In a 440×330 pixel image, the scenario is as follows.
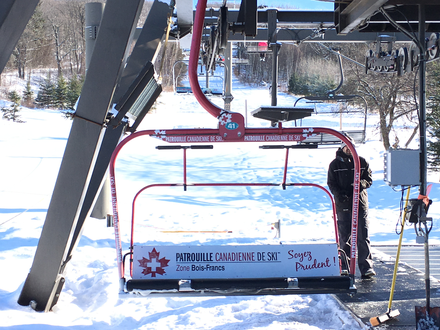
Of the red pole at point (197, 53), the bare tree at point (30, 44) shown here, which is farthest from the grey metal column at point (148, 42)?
the bare tree at point (30, 44)

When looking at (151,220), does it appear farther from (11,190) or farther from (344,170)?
(344,170)

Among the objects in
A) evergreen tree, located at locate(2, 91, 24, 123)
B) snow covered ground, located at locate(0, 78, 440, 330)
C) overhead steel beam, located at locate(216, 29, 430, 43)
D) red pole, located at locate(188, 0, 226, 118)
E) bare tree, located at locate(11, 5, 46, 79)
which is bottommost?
snow covered ground, located at locate(0, 78, 440, 330)

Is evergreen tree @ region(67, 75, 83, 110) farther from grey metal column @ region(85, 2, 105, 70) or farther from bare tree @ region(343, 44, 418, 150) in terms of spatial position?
grey metal column @ region(85, 2, 105, 70)

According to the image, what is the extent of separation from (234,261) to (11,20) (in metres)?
2.49

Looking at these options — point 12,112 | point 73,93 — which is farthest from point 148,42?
point 73,93

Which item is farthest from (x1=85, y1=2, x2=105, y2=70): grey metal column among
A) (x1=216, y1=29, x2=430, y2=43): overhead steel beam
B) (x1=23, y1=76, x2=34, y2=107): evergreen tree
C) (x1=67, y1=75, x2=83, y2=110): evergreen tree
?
(x1=23, y1=76, x2=34, y2=107): evergreen tree

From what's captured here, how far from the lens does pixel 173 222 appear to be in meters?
9.16

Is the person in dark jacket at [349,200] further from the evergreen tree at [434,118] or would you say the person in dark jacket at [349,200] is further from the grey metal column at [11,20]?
the evergreen tree at [434,118]

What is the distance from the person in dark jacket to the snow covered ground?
88 cm

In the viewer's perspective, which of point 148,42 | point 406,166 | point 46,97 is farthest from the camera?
point 46,97

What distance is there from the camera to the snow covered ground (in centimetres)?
428

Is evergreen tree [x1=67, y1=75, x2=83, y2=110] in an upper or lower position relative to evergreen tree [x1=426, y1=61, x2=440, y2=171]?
upper

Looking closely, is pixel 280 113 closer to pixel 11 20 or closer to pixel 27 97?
pixel 11 20

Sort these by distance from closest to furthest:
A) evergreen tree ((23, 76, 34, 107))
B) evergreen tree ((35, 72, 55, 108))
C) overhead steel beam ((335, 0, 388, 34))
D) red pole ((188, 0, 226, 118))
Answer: red pole ((188, 0, 226, 118))
overhead steel beam ((335, 0, 388, 34))
evergreen tree ((23, 76, 34, 107))
evergreen tree ((35, 72, 55, 108))
